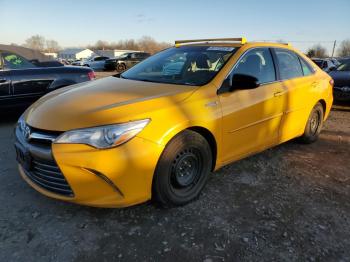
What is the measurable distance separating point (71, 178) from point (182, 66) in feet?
6.47

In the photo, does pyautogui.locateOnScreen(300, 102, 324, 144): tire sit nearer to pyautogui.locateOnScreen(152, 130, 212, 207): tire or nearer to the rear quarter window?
the rear quarter window

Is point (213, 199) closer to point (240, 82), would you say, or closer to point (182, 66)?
point (240, 82)

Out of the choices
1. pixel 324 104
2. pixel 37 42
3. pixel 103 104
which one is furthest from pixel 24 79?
pixel 37 42

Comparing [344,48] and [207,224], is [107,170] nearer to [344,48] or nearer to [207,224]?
[207,224]

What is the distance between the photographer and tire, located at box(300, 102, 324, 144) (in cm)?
508

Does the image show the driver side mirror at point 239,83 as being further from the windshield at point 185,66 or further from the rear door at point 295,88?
the rear door at point 295,88

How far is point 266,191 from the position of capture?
11.9 ft

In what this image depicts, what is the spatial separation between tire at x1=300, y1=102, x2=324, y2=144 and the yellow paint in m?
0.94

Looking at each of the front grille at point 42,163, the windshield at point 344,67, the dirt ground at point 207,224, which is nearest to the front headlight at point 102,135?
the front grille at point 42,163

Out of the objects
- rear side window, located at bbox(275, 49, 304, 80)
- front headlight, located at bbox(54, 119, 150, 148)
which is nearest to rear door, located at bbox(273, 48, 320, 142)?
rear side window, located at bbox(275, 49, 304, 80)

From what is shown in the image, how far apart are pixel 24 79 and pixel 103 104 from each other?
395 centimetres

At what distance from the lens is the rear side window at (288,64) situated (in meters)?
4.36

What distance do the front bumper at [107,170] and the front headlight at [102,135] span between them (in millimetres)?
41

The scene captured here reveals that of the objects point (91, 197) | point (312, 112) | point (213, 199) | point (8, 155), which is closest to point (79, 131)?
point (91, 197)
